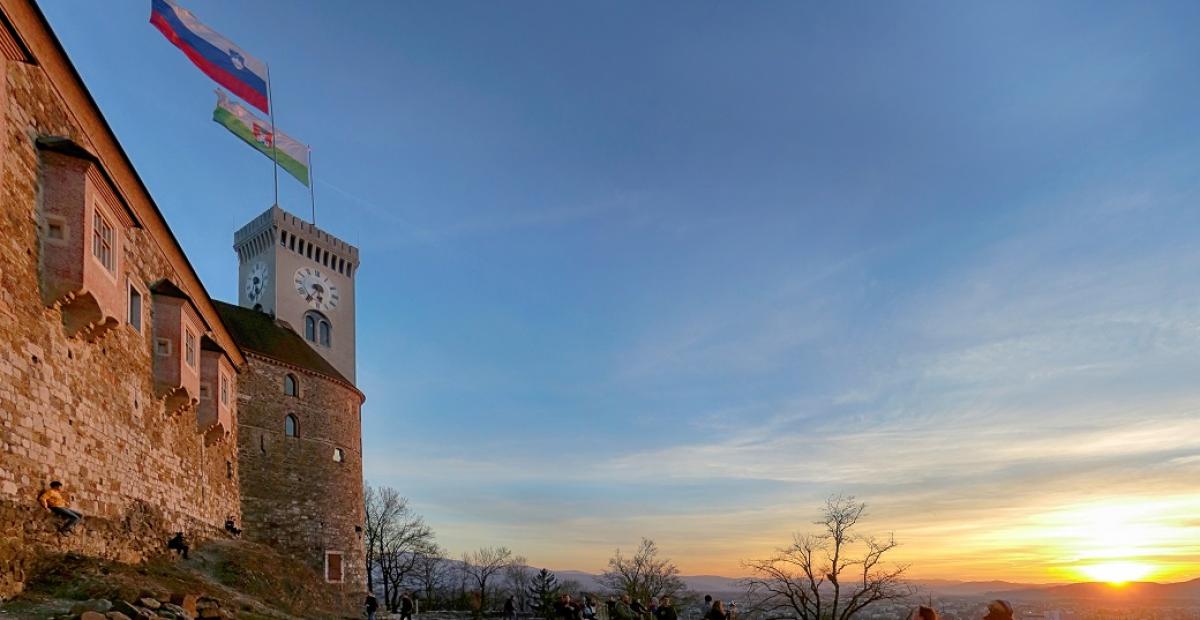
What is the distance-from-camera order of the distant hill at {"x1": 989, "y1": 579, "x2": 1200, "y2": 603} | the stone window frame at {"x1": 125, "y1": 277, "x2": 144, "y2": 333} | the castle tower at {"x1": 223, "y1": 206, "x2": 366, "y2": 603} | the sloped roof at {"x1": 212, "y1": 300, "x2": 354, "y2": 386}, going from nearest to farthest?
the stone window frame at {"x1": 125, "y1": 277, "x2": 144, "y2": 333} → the castle tower at {"x1": 223, "y1": 206, "x2": 366, "y2": 603} → the sloped roof at {"x1": 212, "y1": 300, "x2": 354, "y2": 386} → the distant hill at {"x1": 989, "y1": 579, "x2": 1200, "y2": 603}

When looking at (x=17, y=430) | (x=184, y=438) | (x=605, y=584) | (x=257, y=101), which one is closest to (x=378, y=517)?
(x=605, y=584)

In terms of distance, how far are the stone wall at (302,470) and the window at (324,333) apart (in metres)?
11.6

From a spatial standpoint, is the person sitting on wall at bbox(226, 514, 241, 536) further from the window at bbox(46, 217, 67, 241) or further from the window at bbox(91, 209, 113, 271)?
the window at bbox(46, 217, 67, 241)

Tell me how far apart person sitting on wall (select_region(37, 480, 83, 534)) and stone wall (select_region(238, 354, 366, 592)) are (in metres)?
19.6

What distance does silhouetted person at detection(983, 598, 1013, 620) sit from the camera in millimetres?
7568

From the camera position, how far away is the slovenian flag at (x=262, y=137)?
137 ft

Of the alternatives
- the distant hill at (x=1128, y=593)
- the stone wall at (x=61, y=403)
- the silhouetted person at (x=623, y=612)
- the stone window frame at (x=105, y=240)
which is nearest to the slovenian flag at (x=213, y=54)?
the stone wall at (x=61, y=403)

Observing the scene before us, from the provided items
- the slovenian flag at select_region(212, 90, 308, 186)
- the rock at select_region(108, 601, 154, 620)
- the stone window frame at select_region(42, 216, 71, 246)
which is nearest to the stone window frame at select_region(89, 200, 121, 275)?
the stone window frame at select_region(42, 216, 71, 246)

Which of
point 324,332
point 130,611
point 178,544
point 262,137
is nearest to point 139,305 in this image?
point 178,544

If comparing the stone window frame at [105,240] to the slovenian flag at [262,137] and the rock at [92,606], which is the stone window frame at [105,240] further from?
the slovenian flag at [262,137]

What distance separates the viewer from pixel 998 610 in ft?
25.1

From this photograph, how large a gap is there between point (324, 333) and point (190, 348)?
27402mm

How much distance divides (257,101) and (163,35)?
857cm

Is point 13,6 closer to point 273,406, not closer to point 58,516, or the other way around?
point 58,516
